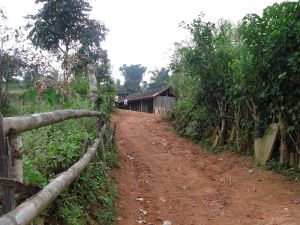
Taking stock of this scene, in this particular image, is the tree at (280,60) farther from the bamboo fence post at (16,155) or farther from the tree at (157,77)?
the tree at (157,77)

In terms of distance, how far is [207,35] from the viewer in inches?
414

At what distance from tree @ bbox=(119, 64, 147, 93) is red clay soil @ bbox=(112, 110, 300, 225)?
1966 inches

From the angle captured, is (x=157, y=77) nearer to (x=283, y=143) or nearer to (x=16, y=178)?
(x=283, y=143)

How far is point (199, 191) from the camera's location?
6672mm


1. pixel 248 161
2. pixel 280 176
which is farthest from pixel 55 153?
pixel 248 161

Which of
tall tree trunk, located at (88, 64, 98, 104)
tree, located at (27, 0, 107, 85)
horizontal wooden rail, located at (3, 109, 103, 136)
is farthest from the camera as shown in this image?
tree, located at (27, 0, 107, 85)

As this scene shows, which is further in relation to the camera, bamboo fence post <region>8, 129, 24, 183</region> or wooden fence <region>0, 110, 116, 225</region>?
bamboo fence post <region>8, 129, 24, 183</region>

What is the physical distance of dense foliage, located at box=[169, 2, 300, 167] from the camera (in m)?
7.08

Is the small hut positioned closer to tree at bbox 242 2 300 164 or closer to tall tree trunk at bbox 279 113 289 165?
tree at bbox 242 2 300 164

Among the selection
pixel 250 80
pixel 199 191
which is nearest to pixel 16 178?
Result: pixel 199 191

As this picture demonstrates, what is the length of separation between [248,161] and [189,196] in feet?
8.72

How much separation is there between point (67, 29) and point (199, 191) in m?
23.8

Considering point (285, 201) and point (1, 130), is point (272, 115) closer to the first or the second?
point (285, 201)

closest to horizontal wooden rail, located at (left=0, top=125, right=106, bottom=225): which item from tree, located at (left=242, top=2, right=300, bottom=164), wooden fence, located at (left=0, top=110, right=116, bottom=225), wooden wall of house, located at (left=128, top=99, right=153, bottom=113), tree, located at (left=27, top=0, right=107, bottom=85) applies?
wooden fence, located at (left=0, top=110, right=116, bottom=225)
